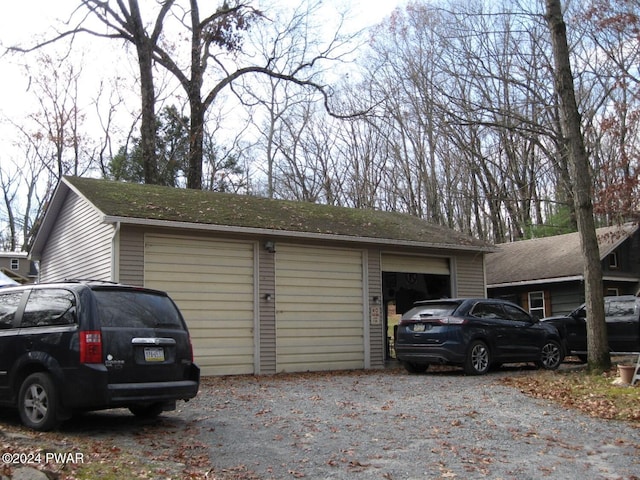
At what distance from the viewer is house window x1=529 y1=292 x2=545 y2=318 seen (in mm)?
24891

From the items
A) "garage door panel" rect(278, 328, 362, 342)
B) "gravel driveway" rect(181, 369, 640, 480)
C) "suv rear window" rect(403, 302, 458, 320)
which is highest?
"suv rear window" rect(403, 302, 458, 320)

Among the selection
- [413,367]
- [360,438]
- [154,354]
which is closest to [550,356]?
[413,367]

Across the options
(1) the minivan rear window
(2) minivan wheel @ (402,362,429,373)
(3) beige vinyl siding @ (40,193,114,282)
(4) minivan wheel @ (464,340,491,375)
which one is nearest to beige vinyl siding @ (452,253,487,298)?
(2) minivan wheel @ (402,362,429,373)

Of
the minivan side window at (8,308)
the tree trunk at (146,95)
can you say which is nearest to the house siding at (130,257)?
the minivan side window at (8,308)

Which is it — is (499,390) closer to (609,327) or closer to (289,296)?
(289,296)

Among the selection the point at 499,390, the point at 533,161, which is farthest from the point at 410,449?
the point at 533,161

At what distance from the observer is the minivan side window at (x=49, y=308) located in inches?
298

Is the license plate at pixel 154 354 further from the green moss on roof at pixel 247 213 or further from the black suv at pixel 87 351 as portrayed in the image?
the green moss on roof at pixel 247 213

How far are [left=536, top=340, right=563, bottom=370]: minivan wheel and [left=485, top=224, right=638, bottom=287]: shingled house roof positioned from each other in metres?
7.22

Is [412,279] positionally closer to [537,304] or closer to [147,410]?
[537,304]

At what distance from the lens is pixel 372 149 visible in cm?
4031

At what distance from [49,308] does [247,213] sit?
852 cm

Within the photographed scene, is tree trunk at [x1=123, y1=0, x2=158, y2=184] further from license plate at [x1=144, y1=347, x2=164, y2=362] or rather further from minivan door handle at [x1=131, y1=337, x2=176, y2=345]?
license plate at [x1=144, y1=347, x2=164, y2=362]

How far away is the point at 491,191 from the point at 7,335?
104ft
